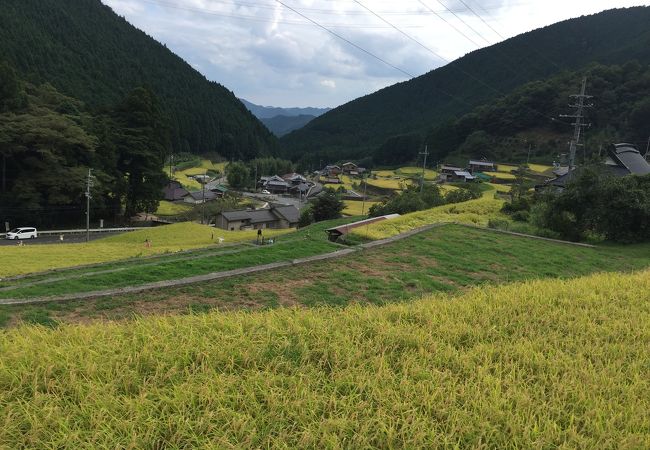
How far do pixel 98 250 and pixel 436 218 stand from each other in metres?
15.7

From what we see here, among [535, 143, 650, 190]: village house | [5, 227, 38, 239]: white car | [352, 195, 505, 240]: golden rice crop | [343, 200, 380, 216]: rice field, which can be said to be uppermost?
[535, 143, 650, 190]: village house

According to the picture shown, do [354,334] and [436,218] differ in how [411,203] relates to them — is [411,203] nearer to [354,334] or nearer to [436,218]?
[436,218]

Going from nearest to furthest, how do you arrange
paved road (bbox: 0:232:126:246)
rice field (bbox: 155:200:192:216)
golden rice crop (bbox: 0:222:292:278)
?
golden rice crop (bbox: 0:222:292:278) → paved road (bbox: 0:232:126:246) → rice field (bbox: 155:200:192:216)

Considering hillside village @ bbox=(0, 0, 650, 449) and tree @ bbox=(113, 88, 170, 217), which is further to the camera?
tree @ bbox=(113, 88, 170, 217)

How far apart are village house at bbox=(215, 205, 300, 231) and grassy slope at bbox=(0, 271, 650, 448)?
123 ft

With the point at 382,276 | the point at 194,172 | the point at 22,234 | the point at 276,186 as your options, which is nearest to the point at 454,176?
the point at 276,186

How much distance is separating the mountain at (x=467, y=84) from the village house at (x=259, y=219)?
160ft

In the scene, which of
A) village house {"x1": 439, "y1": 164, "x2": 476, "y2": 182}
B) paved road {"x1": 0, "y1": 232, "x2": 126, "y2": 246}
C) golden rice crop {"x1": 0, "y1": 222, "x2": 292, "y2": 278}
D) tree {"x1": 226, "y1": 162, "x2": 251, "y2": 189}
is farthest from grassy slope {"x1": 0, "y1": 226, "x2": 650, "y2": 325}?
tree {"x1": 226, "y1": 162, "x2": 251, "y2": 189}

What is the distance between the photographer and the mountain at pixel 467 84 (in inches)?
3595

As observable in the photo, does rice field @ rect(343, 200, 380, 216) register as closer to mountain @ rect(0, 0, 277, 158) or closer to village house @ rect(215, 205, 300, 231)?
village house @ rect(215, 205, 300, 231)

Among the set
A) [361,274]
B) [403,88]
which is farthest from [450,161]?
[361,274]

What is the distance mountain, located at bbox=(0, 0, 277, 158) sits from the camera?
6419 cm

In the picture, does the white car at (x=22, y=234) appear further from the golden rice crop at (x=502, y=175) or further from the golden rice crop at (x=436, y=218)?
the golden rice crop at (x=502, y=175)

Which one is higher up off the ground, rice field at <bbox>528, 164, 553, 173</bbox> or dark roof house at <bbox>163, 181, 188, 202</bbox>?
rice field at <bbox>528, 164, 553, 173</bbox>
